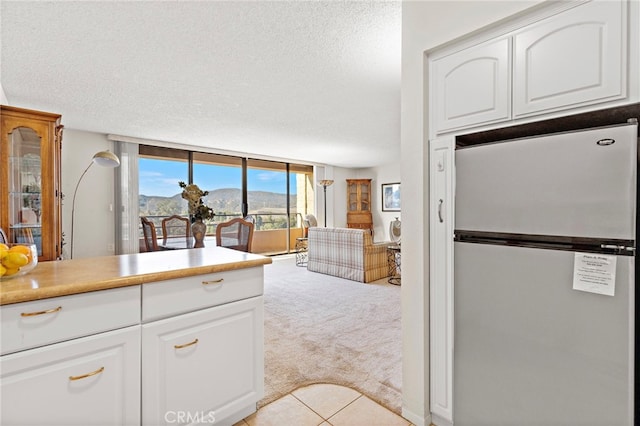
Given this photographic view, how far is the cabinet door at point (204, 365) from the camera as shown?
134 cm

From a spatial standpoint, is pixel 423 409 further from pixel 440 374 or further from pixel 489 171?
pixel 489 171

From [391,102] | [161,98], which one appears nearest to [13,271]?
[161,98]

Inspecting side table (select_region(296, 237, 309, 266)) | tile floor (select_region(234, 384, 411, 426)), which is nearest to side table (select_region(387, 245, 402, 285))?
side table (select_region(296, 237, 309, 266))

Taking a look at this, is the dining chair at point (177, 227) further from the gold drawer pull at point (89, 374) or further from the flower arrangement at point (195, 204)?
the gold drawer pull at point (89, 374)

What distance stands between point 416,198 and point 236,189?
232 inches

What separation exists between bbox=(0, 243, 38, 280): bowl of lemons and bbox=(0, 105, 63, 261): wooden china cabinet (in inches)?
89.2

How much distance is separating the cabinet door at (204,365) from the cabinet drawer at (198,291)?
38 mm

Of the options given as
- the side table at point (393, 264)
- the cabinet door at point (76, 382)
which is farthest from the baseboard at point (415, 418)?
the side table at point (393, 264)

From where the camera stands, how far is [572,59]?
1.18m

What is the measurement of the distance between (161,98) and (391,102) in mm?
2720

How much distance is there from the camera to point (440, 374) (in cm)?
160

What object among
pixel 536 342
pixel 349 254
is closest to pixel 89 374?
pixel 536 342

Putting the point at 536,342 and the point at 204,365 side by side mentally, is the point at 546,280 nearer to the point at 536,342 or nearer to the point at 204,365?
the point at 536,342

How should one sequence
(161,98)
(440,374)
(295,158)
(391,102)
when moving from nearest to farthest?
(440,374) → (161,98) → (391,102) → (295,158)
